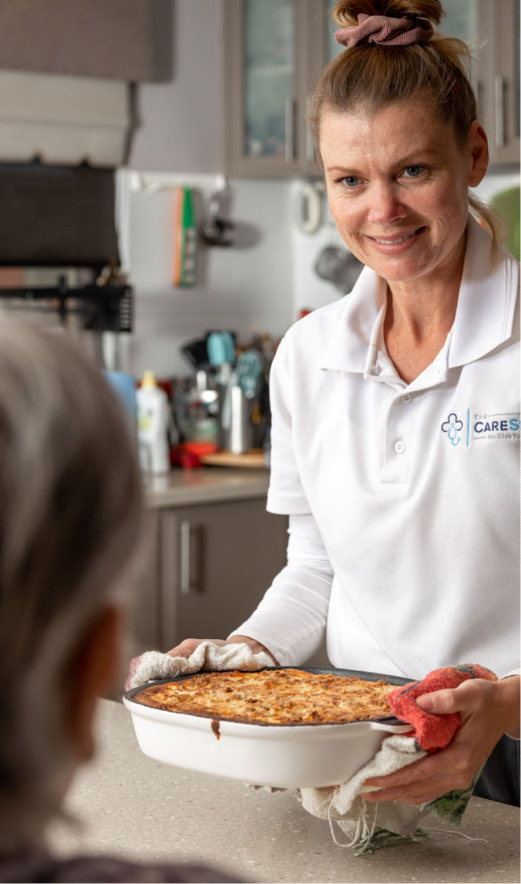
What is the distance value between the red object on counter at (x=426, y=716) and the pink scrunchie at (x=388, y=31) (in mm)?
745

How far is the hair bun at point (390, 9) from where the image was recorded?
1326mm

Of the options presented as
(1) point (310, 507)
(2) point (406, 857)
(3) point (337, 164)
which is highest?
(3) point (337, 164)

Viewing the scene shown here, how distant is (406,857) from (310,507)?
0.53 meters

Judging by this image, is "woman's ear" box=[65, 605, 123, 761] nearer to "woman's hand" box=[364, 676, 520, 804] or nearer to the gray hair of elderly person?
the gray hair of elderly person

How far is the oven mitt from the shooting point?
100 centimetres

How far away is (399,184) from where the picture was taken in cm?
130

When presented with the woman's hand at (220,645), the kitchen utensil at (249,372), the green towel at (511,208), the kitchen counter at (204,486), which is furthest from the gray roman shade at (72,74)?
the woman's hand at (220,645)

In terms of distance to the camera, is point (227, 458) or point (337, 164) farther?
point (227, 458)

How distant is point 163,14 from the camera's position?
3676 millimetres

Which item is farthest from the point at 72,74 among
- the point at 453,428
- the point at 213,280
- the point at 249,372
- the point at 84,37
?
the point at 453,428

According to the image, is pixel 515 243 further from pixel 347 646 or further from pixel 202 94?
pixel 347 646

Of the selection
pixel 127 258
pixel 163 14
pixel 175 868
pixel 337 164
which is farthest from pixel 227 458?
pixel 175 868

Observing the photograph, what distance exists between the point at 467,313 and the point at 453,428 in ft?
0.48

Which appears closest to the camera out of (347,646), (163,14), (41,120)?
(347,646)
